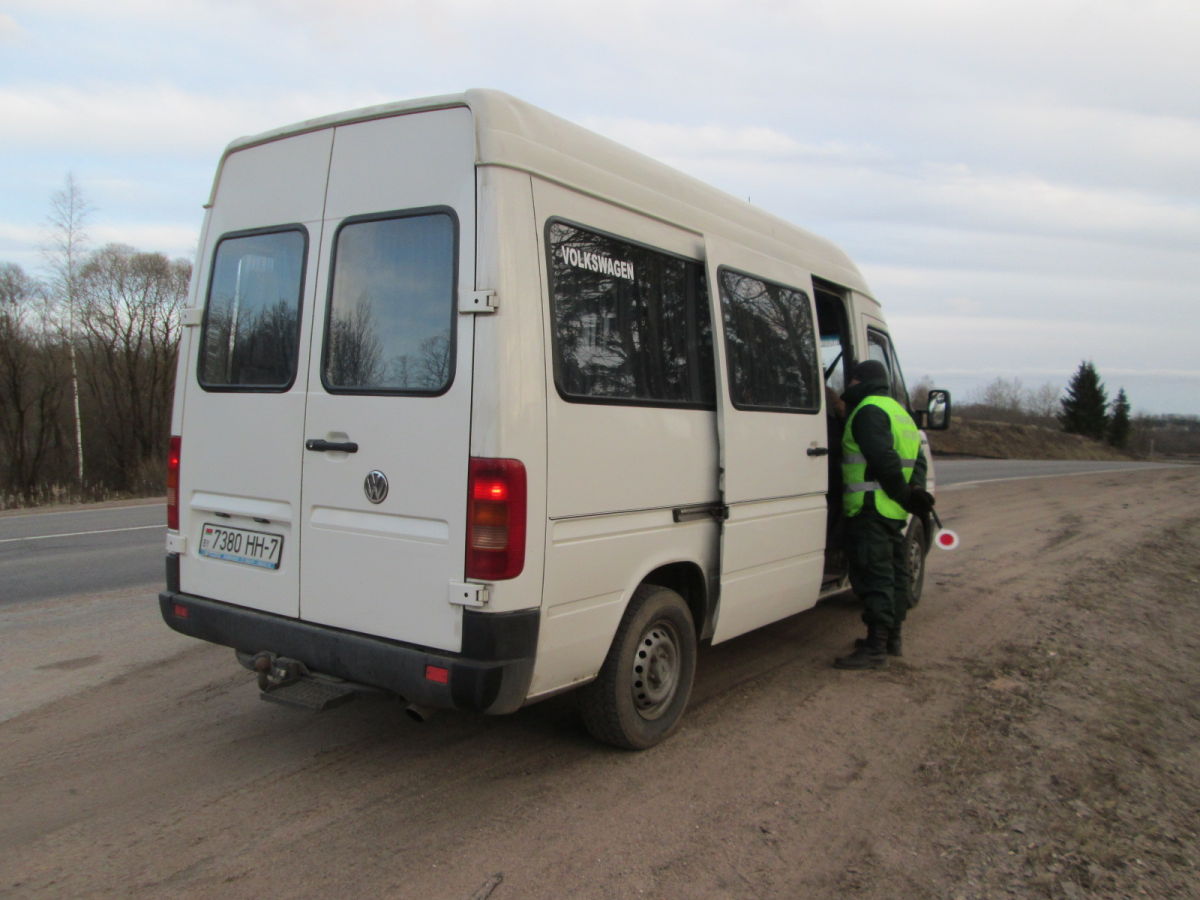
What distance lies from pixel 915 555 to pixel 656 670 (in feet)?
11.7

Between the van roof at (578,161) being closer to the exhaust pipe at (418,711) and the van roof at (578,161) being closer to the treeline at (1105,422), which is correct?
the exhaust pipe at (418,711)

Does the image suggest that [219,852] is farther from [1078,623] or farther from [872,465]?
[1078,623]

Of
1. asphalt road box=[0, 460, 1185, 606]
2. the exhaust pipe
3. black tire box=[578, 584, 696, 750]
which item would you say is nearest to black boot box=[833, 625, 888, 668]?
black tire box=[578, 584, 696, 750]

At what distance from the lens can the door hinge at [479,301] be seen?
3.21 metres

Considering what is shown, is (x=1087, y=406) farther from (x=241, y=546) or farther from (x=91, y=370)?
(x=241, y=546)

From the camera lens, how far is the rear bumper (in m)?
3.18

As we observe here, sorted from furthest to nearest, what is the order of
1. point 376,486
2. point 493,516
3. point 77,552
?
1. point 77,552
2. point 376,486
3. point 493,516

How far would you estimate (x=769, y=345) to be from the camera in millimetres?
4918

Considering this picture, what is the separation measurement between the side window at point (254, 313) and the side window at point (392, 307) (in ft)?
0.83

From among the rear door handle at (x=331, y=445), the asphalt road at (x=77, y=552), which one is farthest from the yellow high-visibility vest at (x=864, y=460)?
the asphalt road at (x=77, y=552)

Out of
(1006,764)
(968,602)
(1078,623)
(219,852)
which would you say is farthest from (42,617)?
(1078,623)

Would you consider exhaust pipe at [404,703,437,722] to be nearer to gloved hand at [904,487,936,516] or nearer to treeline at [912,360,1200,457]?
gloved hand at [904,487,936,516]

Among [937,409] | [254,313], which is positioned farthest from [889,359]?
[254,313]

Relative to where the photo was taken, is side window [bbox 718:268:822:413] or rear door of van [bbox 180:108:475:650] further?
side window [bbox 718:268:822:413]
